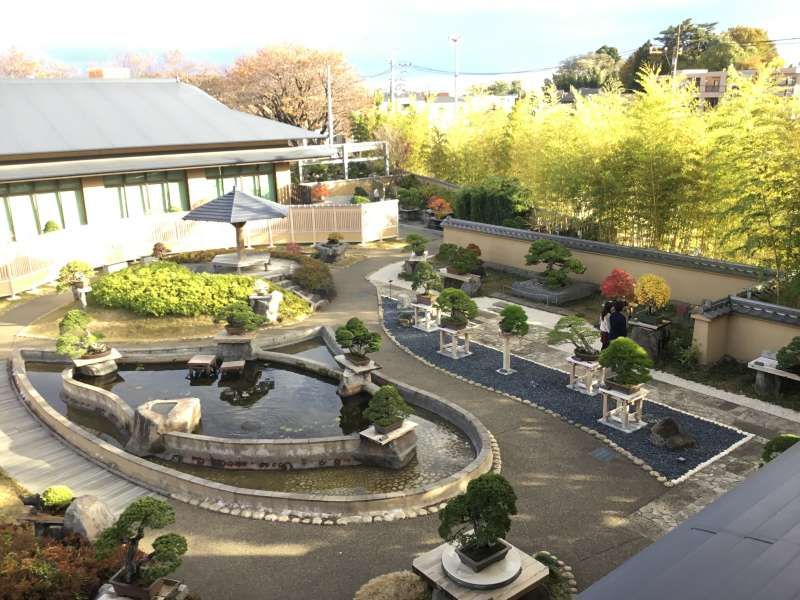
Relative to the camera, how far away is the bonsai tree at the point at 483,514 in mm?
6434

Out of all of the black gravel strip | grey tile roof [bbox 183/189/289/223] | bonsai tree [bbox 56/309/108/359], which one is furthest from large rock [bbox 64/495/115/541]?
grey tile roof [bbox 183/189/289/223]

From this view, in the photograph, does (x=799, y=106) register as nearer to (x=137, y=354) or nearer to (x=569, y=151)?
(x=569, y=151)

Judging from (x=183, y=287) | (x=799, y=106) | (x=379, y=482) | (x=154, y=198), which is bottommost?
(x=379, y=482)

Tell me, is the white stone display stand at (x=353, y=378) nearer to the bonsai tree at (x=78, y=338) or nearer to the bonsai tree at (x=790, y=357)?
the bonsai tree at (x=78, y=338)

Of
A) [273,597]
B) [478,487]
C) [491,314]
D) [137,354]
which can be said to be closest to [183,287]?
[137,354]

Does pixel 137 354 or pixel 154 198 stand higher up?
pixel 154 198

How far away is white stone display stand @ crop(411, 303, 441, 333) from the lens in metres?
15.8

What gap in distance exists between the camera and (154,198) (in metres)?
25.3

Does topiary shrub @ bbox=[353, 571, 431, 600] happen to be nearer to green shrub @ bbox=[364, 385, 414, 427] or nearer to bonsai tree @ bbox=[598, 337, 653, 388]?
green shrub @ bbox=[364, 385, 414, 427]

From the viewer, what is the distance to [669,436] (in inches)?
392

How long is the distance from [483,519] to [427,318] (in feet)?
31.1

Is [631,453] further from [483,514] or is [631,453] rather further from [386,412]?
[483,514]

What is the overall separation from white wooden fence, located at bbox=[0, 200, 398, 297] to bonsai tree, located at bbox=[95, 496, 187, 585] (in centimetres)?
1514

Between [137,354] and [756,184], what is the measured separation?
13.3 meters
